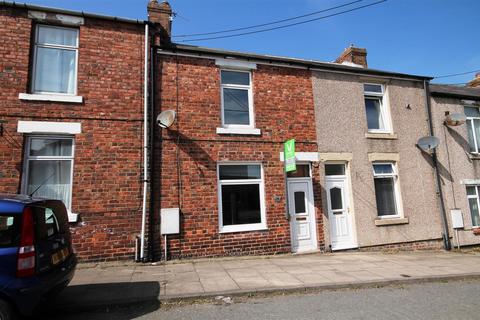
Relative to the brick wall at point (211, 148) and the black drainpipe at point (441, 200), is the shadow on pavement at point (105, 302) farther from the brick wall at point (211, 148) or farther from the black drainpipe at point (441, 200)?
the black drainpipe at point (441, 200)

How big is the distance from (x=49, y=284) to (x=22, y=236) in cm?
68

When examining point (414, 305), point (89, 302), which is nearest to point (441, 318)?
point (414, 305)

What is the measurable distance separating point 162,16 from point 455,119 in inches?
393

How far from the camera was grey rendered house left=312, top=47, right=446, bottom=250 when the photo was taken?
30.7 ft

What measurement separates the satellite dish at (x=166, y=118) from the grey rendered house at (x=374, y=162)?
4.35 metres

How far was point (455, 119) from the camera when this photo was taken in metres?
10.8

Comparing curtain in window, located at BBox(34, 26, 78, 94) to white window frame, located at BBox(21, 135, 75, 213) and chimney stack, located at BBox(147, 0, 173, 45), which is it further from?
chimney stack, located at BBox(147, 0, 173, 45)

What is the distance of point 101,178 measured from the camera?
7383 millimetres

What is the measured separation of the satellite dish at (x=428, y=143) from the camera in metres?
10.2

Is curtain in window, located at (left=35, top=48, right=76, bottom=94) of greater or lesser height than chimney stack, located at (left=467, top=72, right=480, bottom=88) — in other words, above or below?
below

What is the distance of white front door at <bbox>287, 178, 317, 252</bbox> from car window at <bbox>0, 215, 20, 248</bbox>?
21.3ft

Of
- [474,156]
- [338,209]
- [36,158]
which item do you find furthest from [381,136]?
[36,158]

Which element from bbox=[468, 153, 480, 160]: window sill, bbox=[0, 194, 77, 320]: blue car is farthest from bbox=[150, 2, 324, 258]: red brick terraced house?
bbox=[468, 153, 480, 160]: window sill

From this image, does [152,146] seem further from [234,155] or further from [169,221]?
[234,155]
